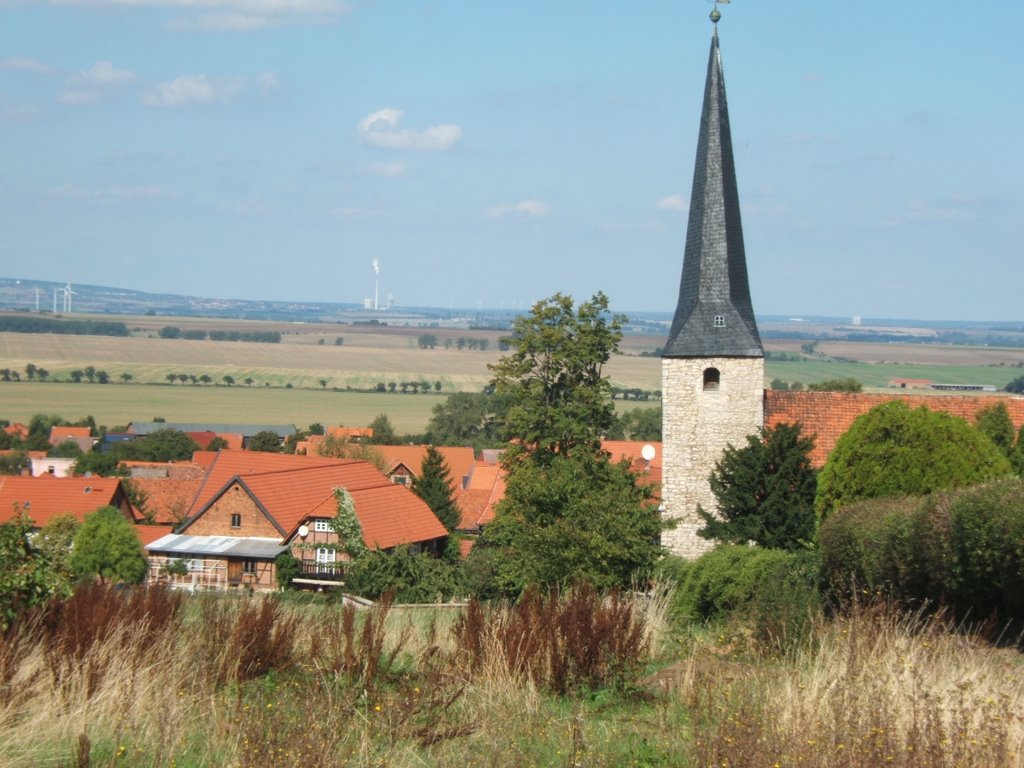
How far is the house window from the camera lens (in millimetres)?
29438

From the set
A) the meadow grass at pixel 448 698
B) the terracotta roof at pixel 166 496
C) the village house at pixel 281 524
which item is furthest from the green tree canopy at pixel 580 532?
the terracotta roof at pixel 166 496

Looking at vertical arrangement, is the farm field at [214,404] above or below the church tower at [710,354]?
below

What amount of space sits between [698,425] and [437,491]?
16.6 meters

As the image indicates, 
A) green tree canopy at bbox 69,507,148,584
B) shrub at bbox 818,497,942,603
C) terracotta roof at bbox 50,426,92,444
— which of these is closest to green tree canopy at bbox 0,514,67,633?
shrub at bbox 818,497,942,603

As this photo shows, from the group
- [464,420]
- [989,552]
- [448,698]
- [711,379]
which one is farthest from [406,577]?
[464,420]

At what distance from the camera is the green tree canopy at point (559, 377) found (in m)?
31.1

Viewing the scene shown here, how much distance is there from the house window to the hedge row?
15858 mm

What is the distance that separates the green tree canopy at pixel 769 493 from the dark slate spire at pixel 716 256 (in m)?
3.88

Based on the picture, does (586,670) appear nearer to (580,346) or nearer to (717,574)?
(717,574)

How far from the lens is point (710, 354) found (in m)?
29.1

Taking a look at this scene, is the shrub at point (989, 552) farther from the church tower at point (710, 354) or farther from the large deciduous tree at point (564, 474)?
the church tower at point (710, 354)

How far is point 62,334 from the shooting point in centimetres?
18700

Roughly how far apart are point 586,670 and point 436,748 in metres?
1.83

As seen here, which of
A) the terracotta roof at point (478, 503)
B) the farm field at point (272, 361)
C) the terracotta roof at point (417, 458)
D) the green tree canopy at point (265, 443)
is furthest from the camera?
the farm field at point (272, 361)
